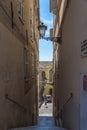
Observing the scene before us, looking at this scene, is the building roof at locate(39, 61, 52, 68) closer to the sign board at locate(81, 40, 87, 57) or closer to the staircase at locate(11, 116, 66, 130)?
the staircase at locate(11, 116, 66, 130)

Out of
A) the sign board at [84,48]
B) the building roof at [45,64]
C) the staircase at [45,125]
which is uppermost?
the building roof at [45,64]

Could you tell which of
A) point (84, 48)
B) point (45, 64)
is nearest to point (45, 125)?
point (84, 48)

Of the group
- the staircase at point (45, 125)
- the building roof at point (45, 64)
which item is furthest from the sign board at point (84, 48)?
the building roof at point (45, 64)

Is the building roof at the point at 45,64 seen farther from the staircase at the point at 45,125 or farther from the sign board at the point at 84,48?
the sign board at the point at 84,48

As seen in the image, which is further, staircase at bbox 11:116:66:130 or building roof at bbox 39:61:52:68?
building roof at bbox 39:61:52:68

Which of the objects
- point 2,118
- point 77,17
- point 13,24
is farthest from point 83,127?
point 13,24

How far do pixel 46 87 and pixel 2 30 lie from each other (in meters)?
49.9

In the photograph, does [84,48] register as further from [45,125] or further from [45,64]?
[45,64]

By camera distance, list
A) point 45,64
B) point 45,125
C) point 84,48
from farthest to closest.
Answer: point 45,64 → point 45,125 → point 84,48

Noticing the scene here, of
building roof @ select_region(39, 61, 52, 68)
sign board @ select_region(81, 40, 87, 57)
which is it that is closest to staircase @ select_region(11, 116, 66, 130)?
sign board @ select_region(81, 40, 87, 57)

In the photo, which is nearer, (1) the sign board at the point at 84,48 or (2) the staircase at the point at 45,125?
(1) the sign board at the point at 84,48

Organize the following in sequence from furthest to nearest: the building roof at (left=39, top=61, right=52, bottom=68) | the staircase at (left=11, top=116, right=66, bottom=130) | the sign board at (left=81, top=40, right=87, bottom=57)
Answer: the building roof at (left=39, top=61, right=52, bottom=68)
the staircase at (left=11, top=116, right=66, bottom=130)
the sign board at (left=81, top=40, right=87, bottom=57)

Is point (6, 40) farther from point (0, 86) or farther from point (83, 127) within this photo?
point (83, 127)

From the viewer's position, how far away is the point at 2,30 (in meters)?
8.49
